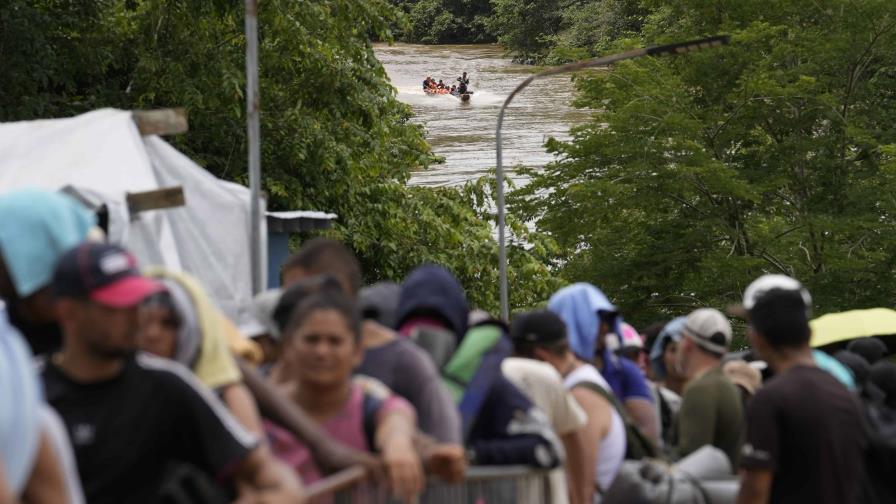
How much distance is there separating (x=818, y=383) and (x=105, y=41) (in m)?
16.6

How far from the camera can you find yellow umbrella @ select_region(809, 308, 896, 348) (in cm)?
754

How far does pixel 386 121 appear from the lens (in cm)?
2275

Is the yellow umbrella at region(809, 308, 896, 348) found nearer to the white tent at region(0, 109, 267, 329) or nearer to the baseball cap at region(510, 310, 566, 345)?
the baseball cap at region(510, 310, 566, 345)

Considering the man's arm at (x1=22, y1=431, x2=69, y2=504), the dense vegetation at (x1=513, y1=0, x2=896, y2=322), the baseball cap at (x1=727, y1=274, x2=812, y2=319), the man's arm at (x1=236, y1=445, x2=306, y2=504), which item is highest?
the man's arm at (x1=22, y1=431, x2=69, y2=504)

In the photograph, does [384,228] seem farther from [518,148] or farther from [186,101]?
[518,148]

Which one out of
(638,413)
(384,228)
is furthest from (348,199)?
(638,413)

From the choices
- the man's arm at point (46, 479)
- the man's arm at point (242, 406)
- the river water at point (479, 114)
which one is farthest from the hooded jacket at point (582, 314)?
the river water at point (479, 114)

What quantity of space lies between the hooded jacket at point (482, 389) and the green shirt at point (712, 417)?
139 centimetres

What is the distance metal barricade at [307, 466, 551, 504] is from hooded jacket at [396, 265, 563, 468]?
82mm

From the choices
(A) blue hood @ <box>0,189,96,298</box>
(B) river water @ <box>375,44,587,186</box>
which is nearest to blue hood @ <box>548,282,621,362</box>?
(A) blue hood @ <box>0,189,96,298</box>

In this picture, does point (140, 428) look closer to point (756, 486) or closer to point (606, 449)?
point (756, 486)

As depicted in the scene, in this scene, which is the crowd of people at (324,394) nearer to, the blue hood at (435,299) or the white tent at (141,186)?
the blue hood at (435,299)

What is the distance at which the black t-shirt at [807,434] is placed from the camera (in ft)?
14.6

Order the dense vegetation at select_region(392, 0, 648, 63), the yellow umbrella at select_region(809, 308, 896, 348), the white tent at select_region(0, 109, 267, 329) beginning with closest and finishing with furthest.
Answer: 1. the yellow umbrella at select_region(809, 308, 896, 348)
2. the white tent at select_region(0, 109, 267, 329)
3. the dense vegetation at select_region(392, 0, 648, 63)
